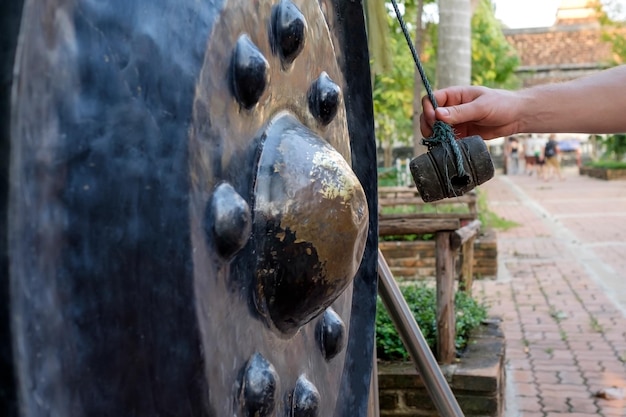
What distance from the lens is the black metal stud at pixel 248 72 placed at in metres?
A: 0.71

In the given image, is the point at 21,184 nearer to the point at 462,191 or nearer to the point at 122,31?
the point at 122,31

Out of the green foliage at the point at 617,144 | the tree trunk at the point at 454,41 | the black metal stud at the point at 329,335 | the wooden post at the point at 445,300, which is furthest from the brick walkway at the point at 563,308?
the green foliage at the point at 617,144

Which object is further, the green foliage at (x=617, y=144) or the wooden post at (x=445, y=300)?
the green foliage at (x=617, y=144)

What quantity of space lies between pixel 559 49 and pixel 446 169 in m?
39.9

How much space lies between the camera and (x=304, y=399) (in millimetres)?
817

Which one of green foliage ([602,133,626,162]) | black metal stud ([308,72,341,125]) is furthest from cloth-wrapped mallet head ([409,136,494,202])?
green foliage ([602,133,626,162])

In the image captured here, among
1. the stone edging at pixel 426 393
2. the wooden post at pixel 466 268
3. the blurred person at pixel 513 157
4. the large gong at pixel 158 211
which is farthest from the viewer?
the blurred person at pixel 513 157

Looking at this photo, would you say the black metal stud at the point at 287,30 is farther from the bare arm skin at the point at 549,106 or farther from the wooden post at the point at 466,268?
Result: the wooden post at the point at 466,268

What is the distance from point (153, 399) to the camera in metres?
0.64

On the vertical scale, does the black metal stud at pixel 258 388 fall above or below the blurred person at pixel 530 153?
above

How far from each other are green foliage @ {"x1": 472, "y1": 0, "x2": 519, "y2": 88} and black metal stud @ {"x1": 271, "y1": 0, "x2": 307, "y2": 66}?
15.1 m

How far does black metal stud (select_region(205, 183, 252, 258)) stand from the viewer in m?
0.67

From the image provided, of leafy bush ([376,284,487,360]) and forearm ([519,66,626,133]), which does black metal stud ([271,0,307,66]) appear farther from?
leafy bush ([376,284,487,360])

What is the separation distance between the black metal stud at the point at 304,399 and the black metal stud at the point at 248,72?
278mm
